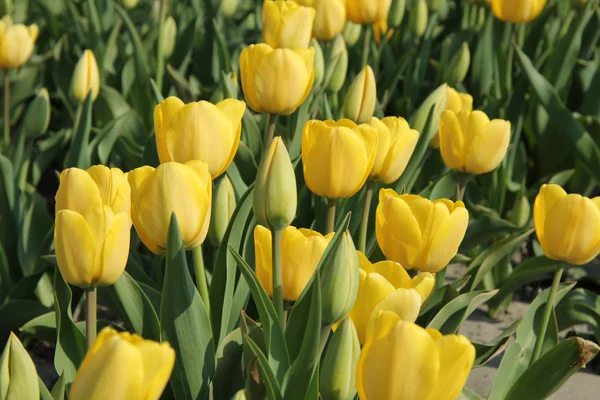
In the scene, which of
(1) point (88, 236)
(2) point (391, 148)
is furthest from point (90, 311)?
(2) point (391, 148)

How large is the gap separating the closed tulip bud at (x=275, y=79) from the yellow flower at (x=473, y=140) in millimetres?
285

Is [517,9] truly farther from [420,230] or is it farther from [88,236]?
[88,236]

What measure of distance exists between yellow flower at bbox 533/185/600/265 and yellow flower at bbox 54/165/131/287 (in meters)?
0.61

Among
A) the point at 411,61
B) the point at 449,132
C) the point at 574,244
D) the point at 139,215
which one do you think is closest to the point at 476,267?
the point at 449,132

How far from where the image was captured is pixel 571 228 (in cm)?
124

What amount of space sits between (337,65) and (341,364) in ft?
4.28

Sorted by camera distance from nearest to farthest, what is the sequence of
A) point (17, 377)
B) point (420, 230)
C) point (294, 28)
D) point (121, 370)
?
point (121, 370)
point (17, 377)
point (420, 230)
point (294, 28)

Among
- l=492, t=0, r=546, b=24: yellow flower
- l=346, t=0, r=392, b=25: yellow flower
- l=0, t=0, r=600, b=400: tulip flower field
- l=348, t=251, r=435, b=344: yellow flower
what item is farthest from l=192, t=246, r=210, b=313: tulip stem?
l=492, t=0, r=546, b=24: yellow flower

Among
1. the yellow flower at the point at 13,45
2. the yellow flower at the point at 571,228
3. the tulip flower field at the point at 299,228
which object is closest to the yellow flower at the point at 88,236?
the tulip flower field at the point at 299,228

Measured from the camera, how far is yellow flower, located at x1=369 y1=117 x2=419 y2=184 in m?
1.38

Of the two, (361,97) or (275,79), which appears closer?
(275,79)

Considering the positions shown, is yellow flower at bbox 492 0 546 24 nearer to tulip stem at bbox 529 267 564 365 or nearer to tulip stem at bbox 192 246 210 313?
tulip stem at bbox 529 267 564 365

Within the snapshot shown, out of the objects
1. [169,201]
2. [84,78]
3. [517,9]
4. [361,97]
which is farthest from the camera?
[517,9]

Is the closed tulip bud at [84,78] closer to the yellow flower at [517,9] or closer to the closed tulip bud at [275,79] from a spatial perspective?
the closed tulip bud at [275,79]
